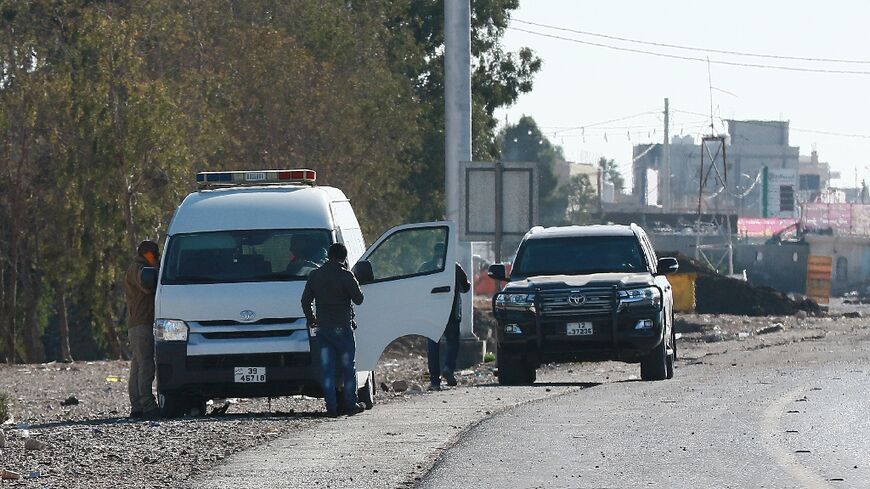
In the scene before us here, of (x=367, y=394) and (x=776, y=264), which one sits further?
(x=776, y=264)

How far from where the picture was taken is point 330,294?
640 inches

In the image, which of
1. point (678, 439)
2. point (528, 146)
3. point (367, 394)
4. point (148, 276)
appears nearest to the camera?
point (678, 439)

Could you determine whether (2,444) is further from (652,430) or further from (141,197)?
(141,197)

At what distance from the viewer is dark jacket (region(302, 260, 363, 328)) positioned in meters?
16.2

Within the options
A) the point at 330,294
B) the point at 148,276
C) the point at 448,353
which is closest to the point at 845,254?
the point at 448,353

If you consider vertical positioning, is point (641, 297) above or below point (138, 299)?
below

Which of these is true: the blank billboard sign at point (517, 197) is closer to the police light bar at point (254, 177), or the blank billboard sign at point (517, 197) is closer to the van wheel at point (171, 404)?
the police light bar at point (254, 177)

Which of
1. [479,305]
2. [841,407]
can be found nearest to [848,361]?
[841,407]

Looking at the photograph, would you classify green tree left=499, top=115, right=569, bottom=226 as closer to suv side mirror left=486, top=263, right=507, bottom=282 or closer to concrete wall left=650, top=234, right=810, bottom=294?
concrete wall left=650, top=234, right=810, bottom=294

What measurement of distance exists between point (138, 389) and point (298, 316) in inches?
104

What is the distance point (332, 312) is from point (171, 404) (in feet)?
7.16

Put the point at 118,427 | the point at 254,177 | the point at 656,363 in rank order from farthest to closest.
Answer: the point at 656,363 → the point at 254,177 → the point at 118,427

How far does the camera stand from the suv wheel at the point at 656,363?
20.8m

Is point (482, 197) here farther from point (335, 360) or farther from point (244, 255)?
point (335, 360)
